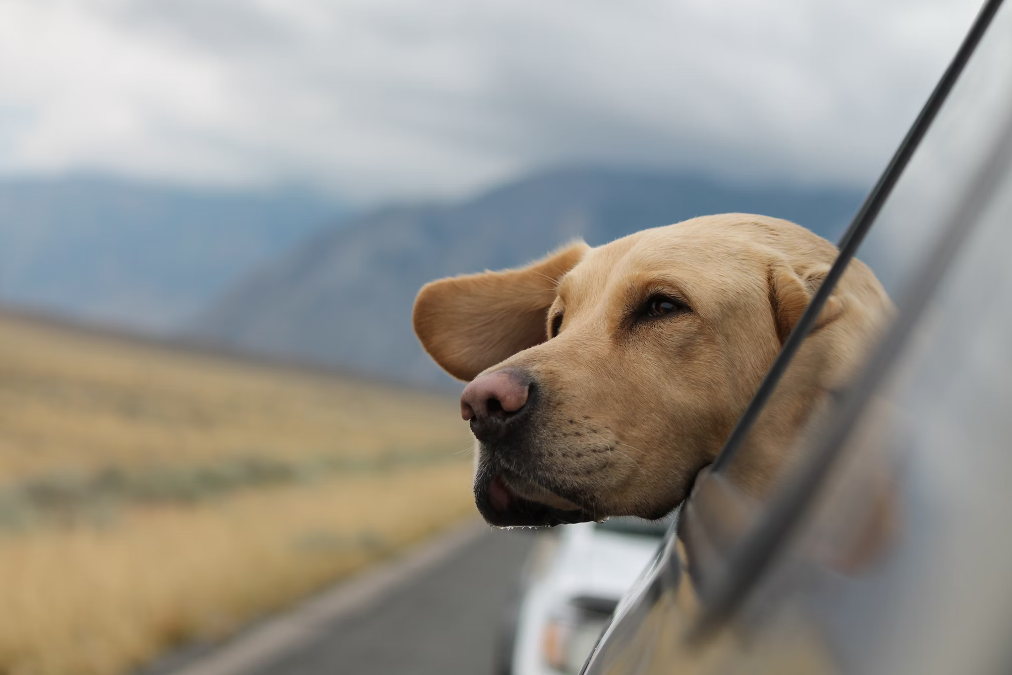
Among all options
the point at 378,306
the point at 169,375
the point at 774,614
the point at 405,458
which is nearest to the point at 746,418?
the point at 774,614

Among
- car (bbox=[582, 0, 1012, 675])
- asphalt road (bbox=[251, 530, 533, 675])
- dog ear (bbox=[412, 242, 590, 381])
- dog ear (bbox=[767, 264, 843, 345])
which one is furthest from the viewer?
asphalt road (bbox=[251, 530, 533, 675])

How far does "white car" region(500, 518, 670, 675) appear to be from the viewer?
17.3ft

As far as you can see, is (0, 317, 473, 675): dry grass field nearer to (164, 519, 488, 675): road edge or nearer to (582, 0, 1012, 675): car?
(164, 519, 488, 675): road edge

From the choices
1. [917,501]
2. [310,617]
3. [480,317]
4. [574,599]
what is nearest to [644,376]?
[480,317]

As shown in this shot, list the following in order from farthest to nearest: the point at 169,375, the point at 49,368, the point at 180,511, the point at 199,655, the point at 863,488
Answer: the point at 169,375 < the point at 49,368 < the point at 180,511 < the point at 199,655 < the point at 863,488

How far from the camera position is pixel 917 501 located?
561mm

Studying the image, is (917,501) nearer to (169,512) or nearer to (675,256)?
(675,256)

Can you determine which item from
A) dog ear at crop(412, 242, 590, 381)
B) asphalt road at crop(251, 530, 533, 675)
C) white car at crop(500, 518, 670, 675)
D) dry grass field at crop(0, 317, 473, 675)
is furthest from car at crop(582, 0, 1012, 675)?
asphalt road at crop(251, 530, 533, 675)

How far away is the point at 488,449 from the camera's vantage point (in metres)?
1.39

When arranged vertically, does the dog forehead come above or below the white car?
above

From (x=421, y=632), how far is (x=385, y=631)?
13.4 inches

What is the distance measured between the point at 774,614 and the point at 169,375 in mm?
67536

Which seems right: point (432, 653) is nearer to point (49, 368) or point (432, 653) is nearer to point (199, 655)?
point (199, 655)

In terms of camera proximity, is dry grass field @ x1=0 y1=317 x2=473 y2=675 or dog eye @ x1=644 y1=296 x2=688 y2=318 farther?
dry grass field @ x1=0 y1=317 x2=473 y2=675
